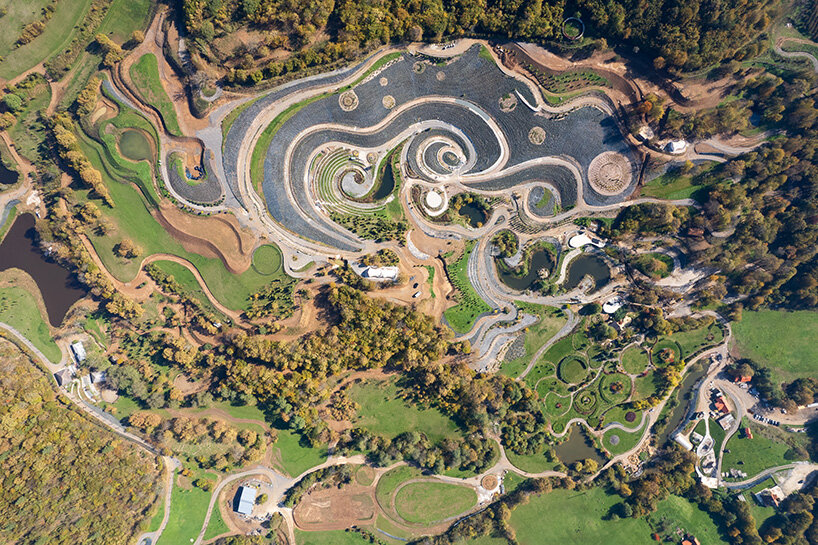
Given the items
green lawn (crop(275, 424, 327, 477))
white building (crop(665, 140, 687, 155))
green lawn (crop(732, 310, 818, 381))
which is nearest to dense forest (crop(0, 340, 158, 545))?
green lawn (crop(275, 424, 327, 477))

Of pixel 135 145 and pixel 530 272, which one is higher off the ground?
pixel 135 145

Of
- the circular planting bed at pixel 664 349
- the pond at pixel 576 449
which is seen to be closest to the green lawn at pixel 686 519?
the pond at pixel 576 449

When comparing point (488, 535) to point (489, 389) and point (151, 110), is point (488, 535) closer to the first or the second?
point (489, 389)

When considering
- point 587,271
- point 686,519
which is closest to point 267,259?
point 587,271

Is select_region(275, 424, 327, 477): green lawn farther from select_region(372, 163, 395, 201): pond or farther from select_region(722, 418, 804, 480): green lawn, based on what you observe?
select_region(722, 418, 804, 480): green lawn

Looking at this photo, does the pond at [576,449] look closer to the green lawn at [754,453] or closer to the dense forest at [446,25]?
the green lawn at [754,453]

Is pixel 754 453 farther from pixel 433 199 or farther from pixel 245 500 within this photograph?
pixel 245 500
